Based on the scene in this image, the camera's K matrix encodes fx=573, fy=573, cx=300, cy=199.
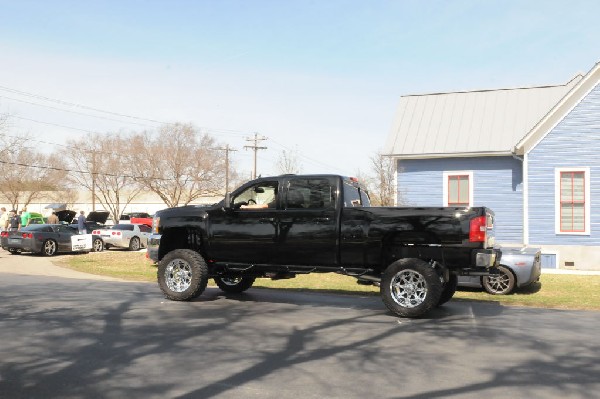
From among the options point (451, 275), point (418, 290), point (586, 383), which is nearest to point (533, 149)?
point (451, 275)

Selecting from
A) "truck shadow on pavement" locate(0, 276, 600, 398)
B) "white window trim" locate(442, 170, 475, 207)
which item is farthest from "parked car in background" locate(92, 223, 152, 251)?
"truck shadow on pavement" locate(0, 276, 600, 398)

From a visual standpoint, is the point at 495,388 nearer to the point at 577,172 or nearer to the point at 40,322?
the point at 40,322

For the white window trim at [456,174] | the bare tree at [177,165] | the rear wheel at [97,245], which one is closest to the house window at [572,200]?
the white window trim at [456,174]

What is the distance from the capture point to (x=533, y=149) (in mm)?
20500

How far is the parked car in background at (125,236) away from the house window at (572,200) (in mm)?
18763

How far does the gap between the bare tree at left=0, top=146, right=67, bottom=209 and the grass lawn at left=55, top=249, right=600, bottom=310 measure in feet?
155

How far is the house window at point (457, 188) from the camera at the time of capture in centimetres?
2295

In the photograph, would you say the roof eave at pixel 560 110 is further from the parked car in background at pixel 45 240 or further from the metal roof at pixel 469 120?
the parked car in background at pixel 45 240

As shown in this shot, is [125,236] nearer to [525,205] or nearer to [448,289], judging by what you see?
[525,205]

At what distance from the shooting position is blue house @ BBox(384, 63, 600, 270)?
19.7 m

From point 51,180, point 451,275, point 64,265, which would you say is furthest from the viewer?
point 51,180

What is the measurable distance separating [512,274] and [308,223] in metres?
5.57

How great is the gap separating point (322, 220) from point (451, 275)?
258cm

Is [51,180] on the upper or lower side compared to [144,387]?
upper
